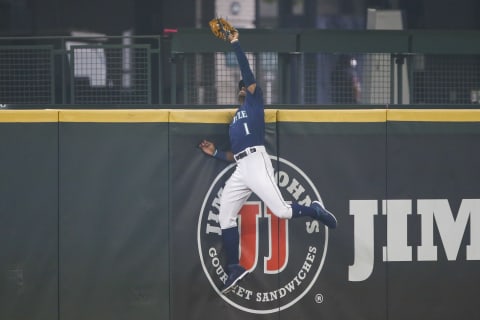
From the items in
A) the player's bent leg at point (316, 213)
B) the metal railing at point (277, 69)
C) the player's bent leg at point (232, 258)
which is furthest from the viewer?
the metal railing at point (277, 69)

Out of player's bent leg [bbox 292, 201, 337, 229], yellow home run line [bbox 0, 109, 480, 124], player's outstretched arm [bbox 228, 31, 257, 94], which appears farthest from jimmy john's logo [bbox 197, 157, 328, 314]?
player's outstretched arm [bbox 228, 31, 257, 94]

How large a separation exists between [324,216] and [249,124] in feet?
3.24

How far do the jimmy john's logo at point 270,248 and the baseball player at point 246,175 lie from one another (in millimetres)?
95

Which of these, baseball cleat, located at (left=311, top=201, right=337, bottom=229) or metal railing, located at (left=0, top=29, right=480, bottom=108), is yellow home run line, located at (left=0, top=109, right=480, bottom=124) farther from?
metal railing, located at (left=0, top=29, right=480, bottom=108)

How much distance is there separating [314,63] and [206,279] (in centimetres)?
313

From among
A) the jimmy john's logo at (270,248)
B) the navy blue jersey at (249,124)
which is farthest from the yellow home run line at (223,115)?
the jimmy john's logo at (270,248)

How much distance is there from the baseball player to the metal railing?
1.58 metres

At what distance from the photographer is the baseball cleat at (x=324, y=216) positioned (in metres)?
7.59

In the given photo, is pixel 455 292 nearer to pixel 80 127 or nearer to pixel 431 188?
pixel 431 188

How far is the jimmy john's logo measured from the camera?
777 centimetres

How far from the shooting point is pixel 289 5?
38.3 ft

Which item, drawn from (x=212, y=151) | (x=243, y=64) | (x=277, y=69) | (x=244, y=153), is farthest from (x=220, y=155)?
(x=277, y=69)

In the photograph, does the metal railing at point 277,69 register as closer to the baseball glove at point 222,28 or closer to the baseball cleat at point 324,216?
the baseball glove at point 222,28

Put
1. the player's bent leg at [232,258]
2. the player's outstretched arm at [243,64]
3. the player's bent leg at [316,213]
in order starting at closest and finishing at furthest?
the player's outstretched arm at [243,64], the player's bent leg at [316,213], the player's bent leg at [232,258]
